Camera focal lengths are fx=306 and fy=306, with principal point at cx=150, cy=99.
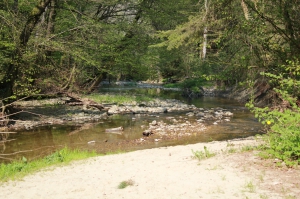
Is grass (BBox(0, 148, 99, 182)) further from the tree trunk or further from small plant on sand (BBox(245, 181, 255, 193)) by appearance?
the tree trunk

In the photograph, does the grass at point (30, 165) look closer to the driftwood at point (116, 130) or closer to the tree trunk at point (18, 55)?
the driftwood at point (116, 130)

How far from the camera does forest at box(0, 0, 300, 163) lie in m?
8.27

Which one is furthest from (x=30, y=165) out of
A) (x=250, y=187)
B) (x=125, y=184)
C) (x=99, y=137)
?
(x=250, y=187)

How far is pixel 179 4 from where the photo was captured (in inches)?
969

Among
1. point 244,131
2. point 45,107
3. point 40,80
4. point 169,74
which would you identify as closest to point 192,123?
point 244,131

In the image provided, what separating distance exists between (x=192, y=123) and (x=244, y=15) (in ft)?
22.6

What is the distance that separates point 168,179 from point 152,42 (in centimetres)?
1948

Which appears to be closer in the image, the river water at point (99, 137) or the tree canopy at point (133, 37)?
the tree canopy at point (133, 37)

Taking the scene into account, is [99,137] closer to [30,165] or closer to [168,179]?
[30,165]

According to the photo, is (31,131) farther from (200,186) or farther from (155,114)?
(200,186)

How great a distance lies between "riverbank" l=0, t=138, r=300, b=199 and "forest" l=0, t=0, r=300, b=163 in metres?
1.06

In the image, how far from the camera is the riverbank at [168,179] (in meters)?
5.23

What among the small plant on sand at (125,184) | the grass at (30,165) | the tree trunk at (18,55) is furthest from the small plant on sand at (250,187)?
the tree trunk at (18,55)

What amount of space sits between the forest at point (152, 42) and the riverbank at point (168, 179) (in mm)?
1055
